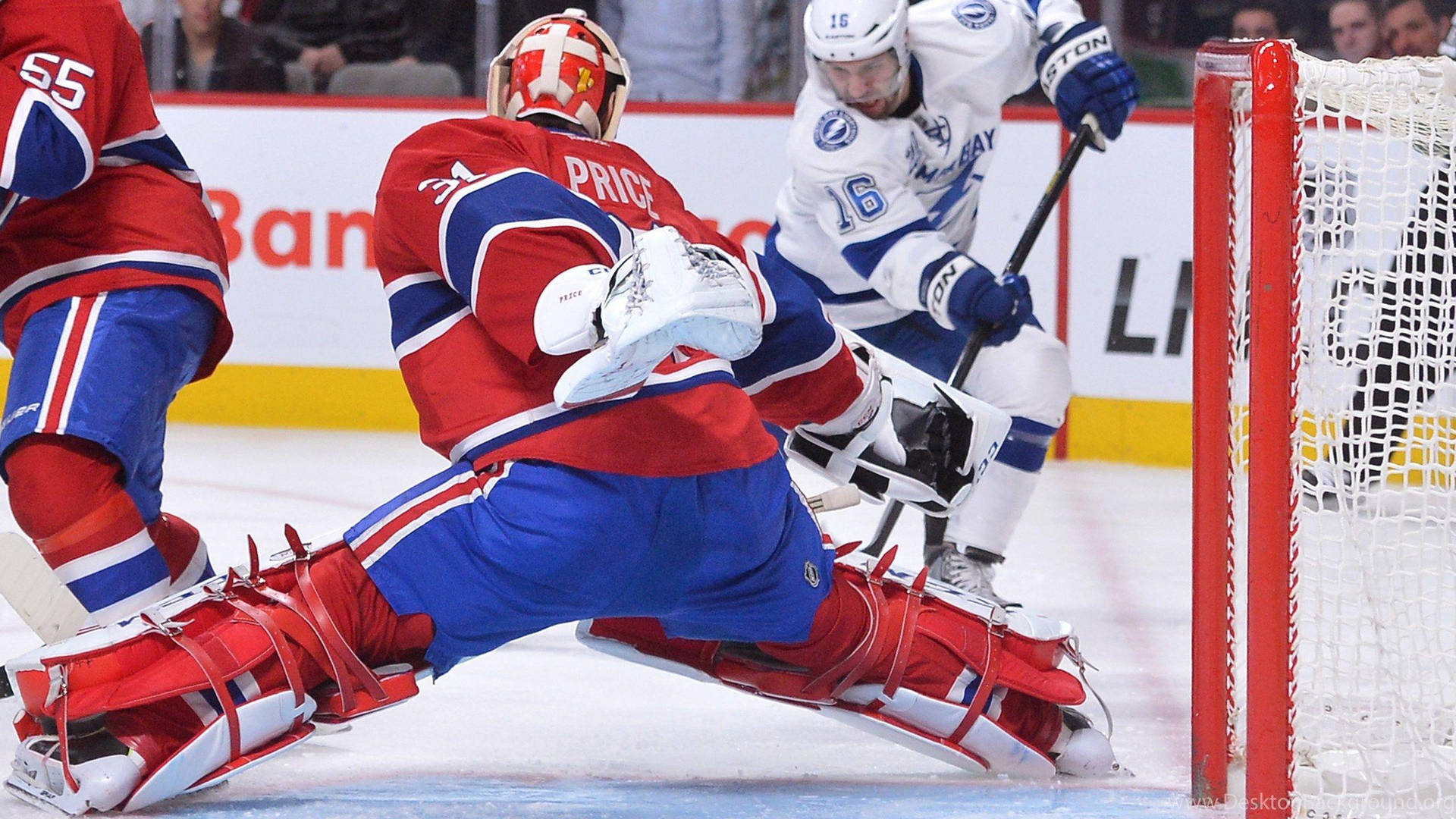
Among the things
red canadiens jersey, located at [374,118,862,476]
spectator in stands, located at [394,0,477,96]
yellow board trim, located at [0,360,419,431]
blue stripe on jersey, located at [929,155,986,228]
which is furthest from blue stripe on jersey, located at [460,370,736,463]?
spectator in stands, located at [394,0,477,96]

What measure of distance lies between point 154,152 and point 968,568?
4.71 ft

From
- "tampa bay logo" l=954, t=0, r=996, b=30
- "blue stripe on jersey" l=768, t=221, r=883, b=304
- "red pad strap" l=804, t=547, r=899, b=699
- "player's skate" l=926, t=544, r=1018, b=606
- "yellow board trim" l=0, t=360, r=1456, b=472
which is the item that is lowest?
"yellow board trim" l=0, t=360, r=1456, b=472

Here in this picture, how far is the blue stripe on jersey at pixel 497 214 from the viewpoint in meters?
1.64

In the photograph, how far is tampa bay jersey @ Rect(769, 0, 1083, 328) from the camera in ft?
9.62

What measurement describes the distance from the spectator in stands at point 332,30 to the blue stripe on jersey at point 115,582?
3056 mm

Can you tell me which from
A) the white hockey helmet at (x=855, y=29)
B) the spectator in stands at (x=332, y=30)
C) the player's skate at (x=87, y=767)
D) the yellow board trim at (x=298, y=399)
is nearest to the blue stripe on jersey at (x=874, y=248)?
the white hockey helmet at (x=855, y=29)

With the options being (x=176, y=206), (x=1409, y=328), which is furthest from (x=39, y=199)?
(x=1409, y=328)

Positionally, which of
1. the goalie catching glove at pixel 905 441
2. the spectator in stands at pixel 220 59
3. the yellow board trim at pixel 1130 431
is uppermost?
the spectator in stands at pixel 220 59

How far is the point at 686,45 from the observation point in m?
4.61

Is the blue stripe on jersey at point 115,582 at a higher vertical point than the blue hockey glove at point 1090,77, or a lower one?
lower

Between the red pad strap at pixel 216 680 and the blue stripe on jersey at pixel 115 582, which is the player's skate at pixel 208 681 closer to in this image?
the red pad strap at pixel 216 680

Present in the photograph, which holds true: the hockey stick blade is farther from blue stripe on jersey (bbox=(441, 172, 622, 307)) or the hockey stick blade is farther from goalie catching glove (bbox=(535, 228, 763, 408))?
goalie catching glove (bbox=(535, 228, 763, 408))

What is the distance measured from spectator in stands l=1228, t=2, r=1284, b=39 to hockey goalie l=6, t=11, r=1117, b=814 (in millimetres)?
2922

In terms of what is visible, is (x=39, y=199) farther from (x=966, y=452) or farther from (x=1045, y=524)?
(x=1045, y=524)
